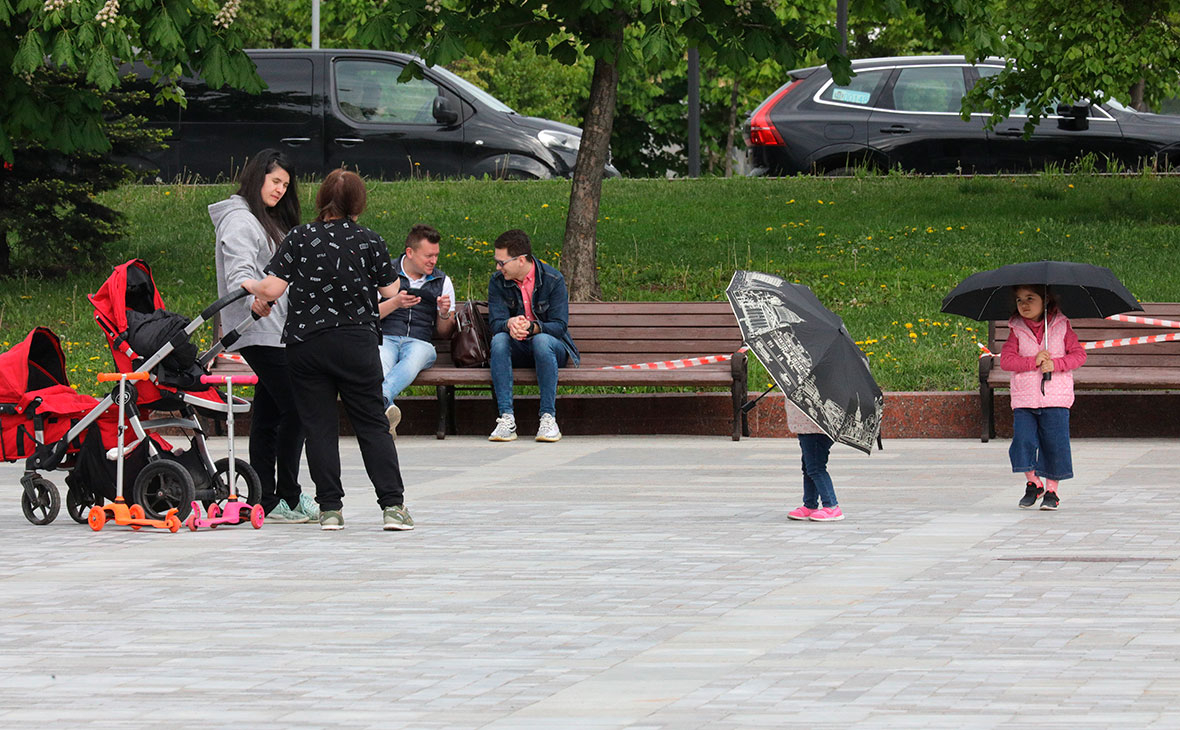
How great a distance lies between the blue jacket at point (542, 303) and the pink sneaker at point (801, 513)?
4.26 meters

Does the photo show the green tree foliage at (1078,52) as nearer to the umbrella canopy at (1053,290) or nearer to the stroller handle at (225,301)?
the umbrella canopy at (1053,290)

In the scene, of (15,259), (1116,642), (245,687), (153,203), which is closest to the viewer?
(245,687)

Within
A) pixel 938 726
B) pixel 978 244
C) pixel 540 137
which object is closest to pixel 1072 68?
pixel 978 244

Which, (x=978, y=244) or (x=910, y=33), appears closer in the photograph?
(x=978, y=244)

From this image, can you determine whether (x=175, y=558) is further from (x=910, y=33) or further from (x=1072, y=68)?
(x=910, y=33)

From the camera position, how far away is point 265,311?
8336mm

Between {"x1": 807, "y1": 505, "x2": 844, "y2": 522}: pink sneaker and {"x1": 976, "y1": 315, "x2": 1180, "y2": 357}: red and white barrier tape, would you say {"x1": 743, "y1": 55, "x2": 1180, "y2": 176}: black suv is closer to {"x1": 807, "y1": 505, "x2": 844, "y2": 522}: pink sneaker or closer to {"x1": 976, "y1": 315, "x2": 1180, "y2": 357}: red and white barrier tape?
{"x1": 976, "y1": 315, "x2": 1180, "y2": 357}: red and white barrier tape

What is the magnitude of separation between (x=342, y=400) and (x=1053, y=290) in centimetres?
361

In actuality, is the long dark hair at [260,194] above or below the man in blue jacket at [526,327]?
above

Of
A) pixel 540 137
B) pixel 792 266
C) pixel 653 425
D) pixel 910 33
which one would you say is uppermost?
pixel 910 33

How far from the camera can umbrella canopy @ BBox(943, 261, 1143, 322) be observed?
359 inches

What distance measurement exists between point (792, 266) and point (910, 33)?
2450 centimetres

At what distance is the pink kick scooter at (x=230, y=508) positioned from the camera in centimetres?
869

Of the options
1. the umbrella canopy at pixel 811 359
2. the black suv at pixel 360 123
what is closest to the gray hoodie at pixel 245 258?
the umbrella canopy at pixel 811 359
